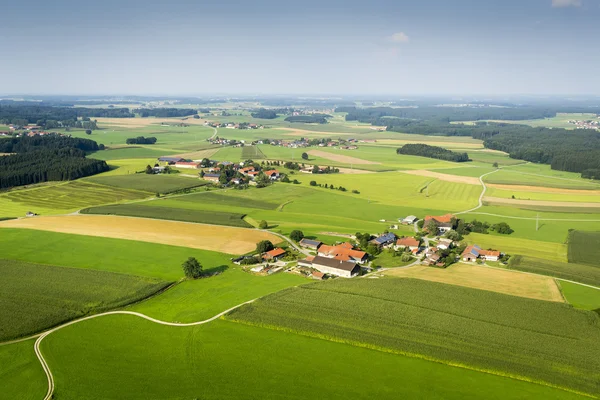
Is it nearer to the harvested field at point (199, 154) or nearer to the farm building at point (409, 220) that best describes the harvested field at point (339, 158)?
the harvested field at point (199, 154)

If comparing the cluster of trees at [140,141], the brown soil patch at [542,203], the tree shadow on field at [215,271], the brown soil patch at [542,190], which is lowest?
the tree shadow on field at [215,271]

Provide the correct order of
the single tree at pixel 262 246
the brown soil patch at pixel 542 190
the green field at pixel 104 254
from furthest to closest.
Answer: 1. the brown soil patch at pixel 542 190
2. the single tree at pixel 262 246
3. the green field at pixel 104 254

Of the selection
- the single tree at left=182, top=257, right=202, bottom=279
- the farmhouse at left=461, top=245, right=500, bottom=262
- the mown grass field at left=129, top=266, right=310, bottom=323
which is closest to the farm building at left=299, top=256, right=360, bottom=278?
the mown grass field at left=129, top=266, right=310, bottom=323

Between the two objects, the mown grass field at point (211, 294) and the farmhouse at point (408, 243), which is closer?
the mown grass field at point (211, 294)

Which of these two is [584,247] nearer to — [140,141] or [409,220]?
[409,220]

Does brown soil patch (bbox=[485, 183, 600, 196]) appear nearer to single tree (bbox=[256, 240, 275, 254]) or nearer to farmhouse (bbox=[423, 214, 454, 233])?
farmhouse (bbox=[423, 214, 454, 233])

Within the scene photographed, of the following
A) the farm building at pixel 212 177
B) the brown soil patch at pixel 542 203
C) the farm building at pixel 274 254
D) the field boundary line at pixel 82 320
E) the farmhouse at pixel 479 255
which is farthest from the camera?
the farm building at pixel 212 177

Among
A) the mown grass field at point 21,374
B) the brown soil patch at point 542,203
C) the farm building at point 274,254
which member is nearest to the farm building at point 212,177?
the farm building at point 274,254
